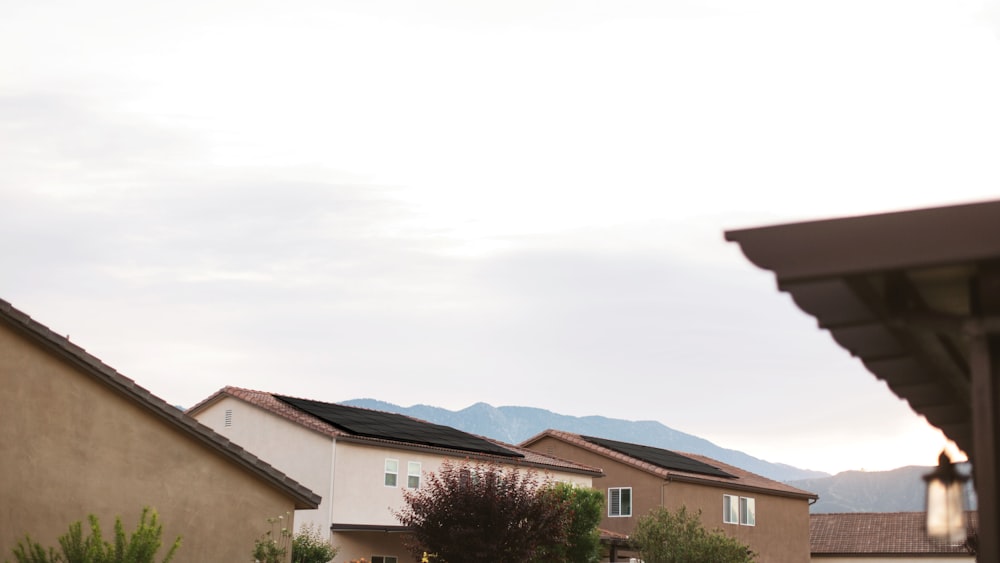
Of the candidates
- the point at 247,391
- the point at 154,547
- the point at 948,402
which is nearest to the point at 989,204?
the point at 948,402

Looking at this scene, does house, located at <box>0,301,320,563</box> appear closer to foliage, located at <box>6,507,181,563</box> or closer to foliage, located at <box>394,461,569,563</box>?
foliage, located at <box>6,507,181,563</box>

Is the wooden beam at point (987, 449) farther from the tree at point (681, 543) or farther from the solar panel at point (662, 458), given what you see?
the solar panel at point (662, 458)

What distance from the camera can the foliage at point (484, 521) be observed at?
30.0 m

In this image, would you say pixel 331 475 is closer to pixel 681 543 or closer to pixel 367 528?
pixel 367 528

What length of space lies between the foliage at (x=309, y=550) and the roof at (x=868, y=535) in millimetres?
36490

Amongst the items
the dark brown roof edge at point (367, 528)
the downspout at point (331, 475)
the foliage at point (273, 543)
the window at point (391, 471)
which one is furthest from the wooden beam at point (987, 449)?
the window at point (391, 471)

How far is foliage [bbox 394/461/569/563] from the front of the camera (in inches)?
1181

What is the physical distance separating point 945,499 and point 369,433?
112 feet

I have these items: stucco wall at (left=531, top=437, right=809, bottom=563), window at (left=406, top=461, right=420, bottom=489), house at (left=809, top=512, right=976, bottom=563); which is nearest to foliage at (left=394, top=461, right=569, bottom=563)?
window at (left=406, top=461, right=420, bottom=489)

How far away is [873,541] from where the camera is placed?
205 ft

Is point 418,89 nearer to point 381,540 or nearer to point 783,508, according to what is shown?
point 381,540

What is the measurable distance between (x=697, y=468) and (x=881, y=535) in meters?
16.1

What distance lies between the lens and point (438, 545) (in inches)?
1200

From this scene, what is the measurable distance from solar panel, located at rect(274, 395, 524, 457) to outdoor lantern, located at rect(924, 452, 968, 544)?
3345 cm
